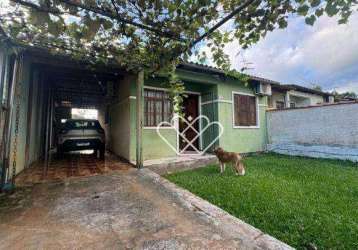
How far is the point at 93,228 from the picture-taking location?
7.88 ft

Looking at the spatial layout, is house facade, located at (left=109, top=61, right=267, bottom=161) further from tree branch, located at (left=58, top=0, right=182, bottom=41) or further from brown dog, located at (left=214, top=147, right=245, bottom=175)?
tree branch, located at (left=58, top=0, right=182, bottom=41)

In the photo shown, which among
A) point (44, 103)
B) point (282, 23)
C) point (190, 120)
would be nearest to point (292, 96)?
point (190, 120)

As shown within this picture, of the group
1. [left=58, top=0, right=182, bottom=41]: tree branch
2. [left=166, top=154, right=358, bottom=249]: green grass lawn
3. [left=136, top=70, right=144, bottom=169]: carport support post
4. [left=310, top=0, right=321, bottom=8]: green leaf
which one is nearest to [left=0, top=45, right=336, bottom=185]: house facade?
[left=136, top=70, right=144, bottom=169]: carport support post

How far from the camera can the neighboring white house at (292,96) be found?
1093cm

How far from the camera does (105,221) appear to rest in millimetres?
2592

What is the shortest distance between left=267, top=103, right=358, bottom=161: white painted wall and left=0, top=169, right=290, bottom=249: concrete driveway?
6.99 m

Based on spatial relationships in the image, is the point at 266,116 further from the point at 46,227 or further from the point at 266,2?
the point at 46,227

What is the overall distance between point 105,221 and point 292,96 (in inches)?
517

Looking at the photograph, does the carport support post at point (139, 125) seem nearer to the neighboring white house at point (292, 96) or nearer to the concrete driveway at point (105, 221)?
the concrete driveway at point (105, 221)

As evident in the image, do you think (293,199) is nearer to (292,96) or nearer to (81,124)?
(81,124)

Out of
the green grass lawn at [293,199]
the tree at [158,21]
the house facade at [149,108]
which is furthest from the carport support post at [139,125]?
the tree at [158,21]

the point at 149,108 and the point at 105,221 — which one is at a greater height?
the point at 149,108

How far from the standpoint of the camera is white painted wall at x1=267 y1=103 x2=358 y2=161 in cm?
709

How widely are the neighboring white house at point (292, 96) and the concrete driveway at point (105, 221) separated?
28.4ft
